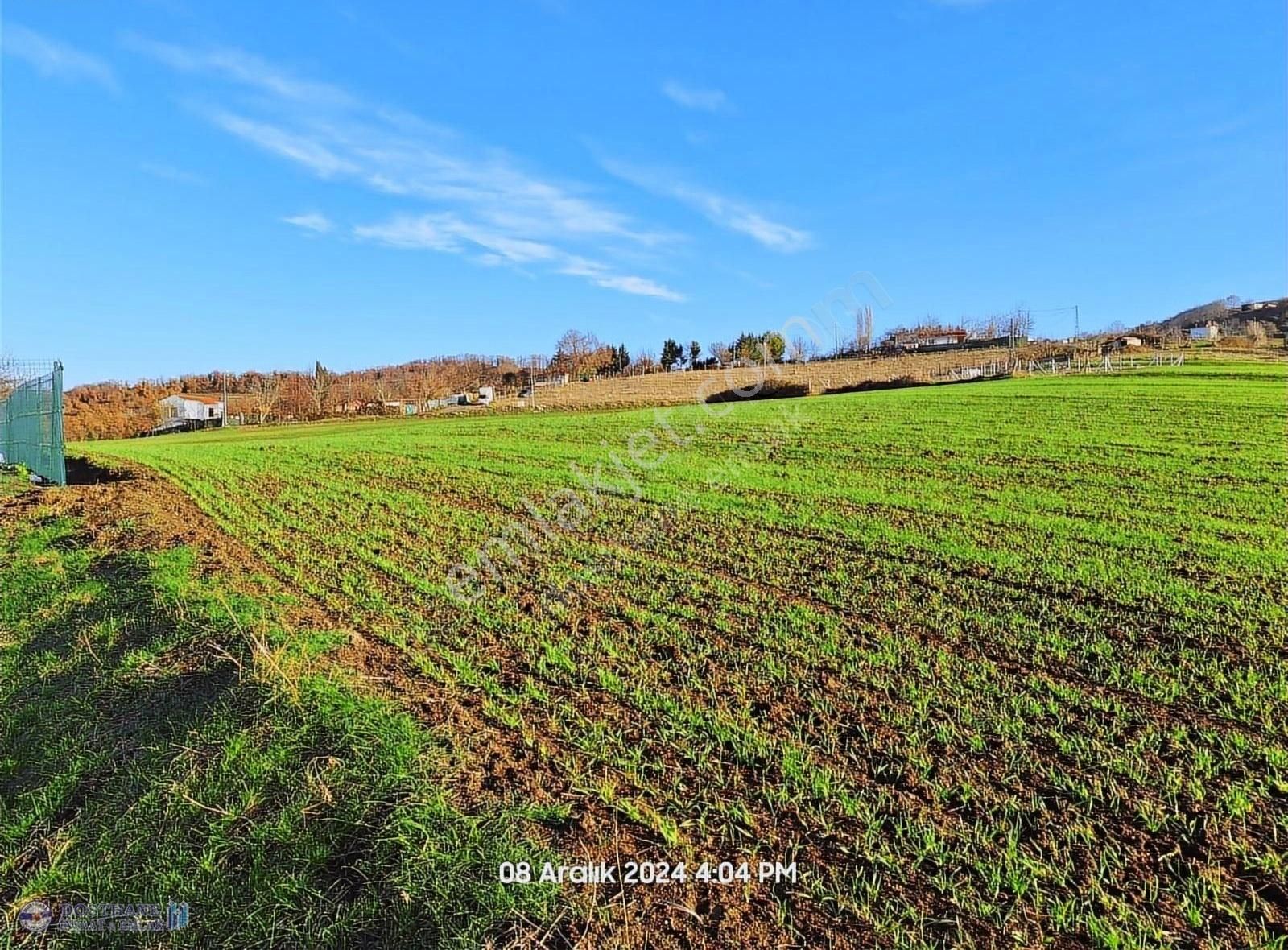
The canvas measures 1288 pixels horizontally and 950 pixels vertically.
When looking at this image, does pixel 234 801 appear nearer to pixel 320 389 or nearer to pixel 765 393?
pixel 765 393

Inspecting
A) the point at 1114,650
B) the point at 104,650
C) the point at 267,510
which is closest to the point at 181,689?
the point at 104,650

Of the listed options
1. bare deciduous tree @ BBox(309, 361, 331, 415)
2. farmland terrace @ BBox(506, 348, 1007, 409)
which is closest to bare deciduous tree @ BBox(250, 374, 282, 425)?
bare deciduous tree @ BBox(309, 361, 331, 415)

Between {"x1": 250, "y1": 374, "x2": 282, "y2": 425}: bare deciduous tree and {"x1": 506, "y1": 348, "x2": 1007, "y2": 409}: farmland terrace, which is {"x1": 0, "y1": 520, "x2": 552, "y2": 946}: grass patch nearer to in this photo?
{"x1": 506, "y1": 348, "x2": 1007, "y2": 409}: farmland terrace

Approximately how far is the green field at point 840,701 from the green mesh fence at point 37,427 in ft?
18.9

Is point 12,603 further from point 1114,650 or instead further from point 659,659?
point 1114,650

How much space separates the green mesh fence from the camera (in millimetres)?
11547

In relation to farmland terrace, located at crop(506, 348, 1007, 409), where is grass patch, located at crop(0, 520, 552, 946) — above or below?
below

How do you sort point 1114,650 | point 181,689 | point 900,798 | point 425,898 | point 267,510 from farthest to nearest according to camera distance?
point 267,510
point 181,689
point 1114,650
point 900,798
point 425,898

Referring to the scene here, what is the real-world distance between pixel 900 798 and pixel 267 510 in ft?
28.9

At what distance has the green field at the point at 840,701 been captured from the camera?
2.47m

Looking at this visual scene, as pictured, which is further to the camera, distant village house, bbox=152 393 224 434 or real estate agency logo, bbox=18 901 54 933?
distant village house, bbox=152 393 224 434

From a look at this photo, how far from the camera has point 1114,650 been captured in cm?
412

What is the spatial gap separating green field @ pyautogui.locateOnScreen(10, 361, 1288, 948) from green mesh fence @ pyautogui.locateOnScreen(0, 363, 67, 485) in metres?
5.77

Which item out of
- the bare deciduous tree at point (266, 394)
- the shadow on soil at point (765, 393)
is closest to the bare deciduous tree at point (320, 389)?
the bare deciduous tree at point (266, 394)
